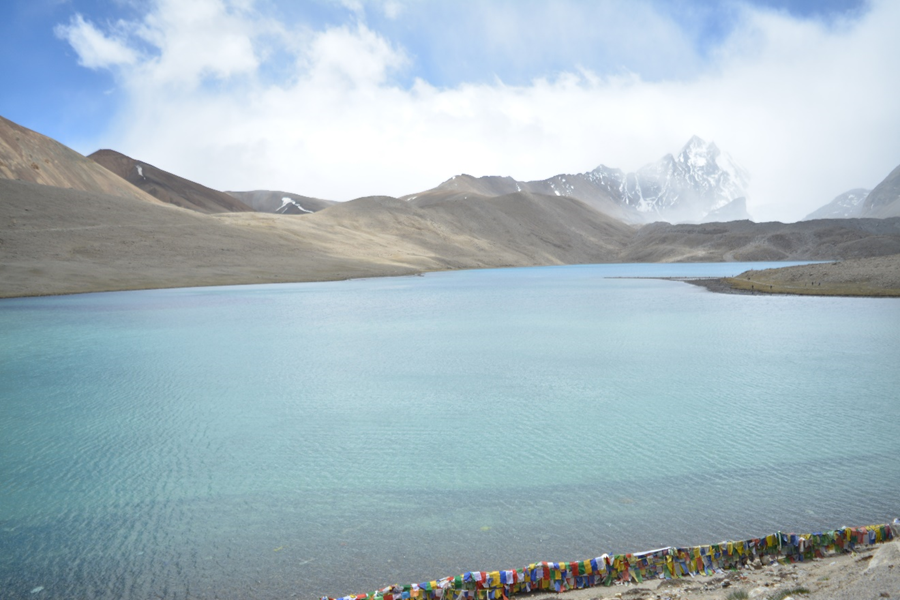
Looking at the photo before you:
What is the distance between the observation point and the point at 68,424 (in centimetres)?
1206

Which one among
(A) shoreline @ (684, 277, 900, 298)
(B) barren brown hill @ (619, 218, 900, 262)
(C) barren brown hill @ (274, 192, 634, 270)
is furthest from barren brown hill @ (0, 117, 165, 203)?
(B) barren brown hill @ (619, 218, 900, 262)

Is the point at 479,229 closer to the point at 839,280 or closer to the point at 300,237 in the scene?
the point at 300,237

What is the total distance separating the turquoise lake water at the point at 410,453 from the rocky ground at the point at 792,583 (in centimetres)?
91

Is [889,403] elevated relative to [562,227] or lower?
lower

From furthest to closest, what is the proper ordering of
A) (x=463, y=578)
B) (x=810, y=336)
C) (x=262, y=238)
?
(x=262, y=238)
(x=810, y=336)
(x=463, y=578)

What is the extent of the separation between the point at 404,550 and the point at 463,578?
128 cm

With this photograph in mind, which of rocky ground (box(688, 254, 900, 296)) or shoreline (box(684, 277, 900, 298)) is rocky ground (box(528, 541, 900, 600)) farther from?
rocky ground (box(688, 254, 900, 296))

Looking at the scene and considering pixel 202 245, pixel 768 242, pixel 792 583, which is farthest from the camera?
pixel 768 242

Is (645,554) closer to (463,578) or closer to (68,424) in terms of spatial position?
(463,578)

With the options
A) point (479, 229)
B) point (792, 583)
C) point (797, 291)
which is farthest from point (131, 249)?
point (479, 229)

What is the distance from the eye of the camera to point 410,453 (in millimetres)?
10070

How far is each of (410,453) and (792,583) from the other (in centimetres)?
590

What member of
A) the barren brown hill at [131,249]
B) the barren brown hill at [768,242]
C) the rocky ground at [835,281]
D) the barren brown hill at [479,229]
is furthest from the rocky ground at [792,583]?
the barren brown hill at [768,242]

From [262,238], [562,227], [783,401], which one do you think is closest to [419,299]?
[783,401]
